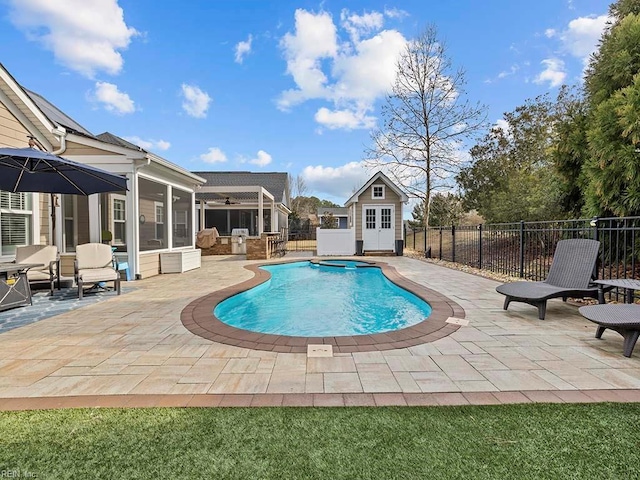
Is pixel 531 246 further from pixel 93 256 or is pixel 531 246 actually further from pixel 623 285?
pixel 93 256

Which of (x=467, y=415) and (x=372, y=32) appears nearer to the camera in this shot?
(x=467, y=415)

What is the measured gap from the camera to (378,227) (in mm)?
16188

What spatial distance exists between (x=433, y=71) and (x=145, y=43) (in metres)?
14.6

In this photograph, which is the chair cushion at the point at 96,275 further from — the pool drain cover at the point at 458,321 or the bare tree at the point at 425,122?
the bare tree at the point at 425,122

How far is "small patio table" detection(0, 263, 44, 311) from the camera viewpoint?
5.09 m

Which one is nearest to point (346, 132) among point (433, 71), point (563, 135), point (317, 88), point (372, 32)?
point (317, 88)

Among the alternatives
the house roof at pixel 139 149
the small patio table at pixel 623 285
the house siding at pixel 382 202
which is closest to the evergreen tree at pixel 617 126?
the small patio table at pixel 623 285

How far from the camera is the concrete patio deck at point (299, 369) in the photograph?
2502mm

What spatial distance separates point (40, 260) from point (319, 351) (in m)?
6.54

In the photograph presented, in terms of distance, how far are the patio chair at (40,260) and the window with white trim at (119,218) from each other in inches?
62.0

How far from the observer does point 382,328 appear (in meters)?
5.36

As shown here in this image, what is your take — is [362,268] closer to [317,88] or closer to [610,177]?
[610,177]

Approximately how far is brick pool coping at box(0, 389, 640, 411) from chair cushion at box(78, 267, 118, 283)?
163 inches

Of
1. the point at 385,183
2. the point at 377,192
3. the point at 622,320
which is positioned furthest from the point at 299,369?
the point at 385,183
